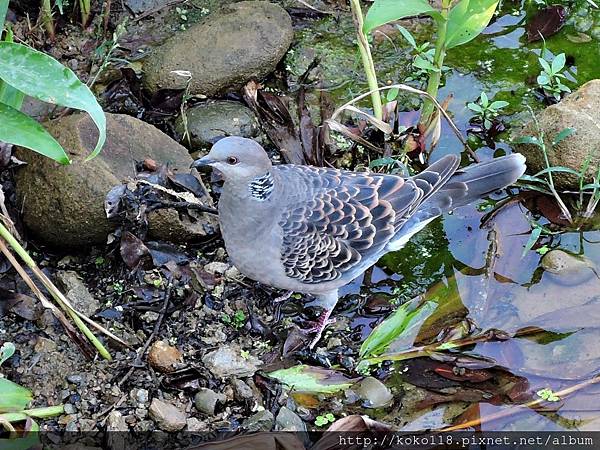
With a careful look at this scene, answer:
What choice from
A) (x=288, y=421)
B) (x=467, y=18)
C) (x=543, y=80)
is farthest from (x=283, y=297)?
(x=543, y=80)

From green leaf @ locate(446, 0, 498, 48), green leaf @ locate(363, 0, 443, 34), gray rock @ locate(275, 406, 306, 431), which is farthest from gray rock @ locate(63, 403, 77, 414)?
green leaf @ locate(446, 0, 498, 48)

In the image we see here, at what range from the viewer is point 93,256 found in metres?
4.48

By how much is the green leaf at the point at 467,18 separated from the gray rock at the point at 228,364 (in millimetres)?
2050

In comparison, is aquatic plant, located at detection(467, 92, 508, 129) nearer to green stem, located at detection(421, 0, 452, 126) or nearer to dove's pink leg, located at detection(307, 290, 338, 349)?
green stem, located at detection(421, 0, 452, 126)

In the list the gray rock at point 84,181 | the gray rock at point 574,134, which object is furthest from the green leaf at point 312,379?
the gray rock at point 574,134

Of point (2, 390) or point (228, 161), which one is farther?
point (228, 161)

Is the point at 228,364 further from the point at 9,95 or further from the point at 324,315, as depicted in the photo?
the point at 9,95

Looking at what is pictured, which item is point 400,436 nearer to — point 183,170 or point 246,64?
point 183,170

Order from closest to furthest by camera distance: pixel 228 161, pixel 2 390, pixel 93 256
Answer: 1. pixel 2 390
2. pixel 228 161
3. pixel 93 256

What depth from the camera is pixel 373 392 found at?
4066mm

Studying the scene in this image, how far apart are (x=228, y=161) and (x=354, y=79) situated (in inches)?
78.0

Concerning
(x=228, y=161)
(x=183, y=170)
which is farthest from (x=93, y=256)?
(x=228, y=161)

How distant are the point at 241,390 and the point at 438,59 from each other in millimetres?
2140

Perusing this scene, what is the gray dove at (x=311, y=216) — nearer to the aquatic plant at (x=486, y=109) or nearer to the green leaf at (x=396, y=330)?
the green leaf at (x=396, y=330)
